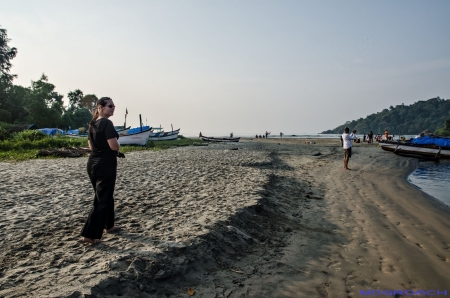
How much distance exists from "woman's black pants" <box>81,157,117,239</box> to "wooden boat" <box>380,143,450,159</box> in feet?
92.1

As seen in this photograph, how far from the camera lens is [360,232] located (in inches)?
229

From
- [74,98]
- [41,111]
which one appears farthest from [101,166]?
[74,98]

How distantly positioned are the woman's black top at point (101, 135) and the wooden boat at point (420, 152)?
2810cm

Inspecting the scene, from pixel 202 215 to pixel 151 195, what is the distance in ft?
6.90

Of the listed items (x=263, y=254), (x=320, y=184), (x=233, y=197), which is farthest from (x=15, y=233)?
(x=320, y=184)

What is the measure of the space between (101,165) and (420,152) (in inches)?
1118

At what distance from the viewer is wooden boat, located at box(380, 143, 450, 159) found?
24.0 m

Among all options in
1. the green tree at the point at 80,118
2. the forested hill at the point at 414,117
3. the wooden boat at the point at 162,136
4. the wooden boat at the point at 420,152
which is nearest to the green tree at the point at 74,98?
the green tree at the point at 80,118

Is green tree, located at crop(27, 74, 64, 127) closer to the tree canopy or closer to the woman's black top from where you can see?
the tree canopy

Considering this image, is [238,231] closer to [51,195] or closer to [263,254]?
[263,254]

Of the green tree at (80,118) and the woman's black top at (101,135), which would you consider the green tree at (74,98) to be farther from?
the woman's black top at (101,135)

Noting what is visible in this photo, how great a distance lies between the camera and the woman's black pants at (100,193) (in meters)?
4.02

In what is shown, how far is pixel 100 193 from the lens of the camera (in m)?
4.07

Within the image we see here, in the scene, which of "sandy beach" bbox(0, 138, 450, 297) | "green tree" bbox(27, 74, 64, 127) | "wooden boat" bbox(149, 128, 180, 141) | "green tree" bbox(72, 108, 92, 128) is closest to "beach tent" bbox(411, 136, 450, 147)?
"sandy beach" bbox(0, 138, 450, 297)
